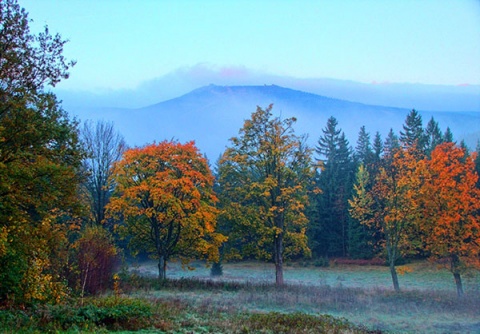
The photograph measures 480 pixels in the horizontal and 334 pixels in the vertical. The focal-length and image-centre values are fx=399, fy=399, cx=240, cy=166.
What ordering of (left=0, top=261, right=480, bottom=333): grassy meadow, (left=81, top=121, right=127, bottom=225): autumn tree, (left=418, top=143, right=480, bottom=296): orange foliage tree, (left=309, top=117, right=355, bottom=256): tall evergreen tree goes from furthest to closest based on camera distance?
1. (left=309, top=117, right=355, bottom=256): tall evergreen tree
2. (left=81, top=121, right=127, bottom=225): autumn tree
3. (left=418, top=143, right=480, bottom=296): orange foliage tree
4. (left=0, top=261, right=480, bottom=333): grassy meadow

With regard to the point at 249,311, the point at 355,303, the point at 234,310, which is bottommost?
the point at 355,303

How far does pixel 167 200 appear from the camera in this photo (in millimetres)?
22266

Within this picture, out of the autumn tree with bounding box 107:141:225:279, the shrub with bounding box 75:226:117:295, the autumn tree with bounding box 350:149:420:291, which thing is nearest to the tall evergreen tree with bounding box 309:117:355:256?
the autumn tree with bounding box 350:149:420:291

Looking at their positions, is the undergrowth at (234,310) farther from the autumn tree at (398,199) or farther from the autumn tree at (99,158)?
the autumn tree at (99,158)

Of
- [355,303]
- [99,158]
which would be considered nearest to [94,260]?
[355,303]

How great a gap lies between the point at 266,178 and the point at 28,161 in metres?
16.5

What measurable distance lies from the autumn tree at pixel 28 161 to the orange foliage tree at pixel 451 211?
1884 centimetres

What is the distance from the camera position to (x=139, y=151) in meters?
24.0

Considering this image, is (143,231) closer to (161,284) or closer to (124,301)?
(161,284)

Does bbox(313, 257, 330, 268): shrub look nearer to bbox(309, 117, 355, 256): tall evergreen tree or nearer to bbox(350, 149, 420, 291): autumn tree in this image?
bbox(309, 117, 355, 256): tall evergreen tree

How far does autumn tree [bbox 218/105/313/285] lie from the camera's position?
2583 centimetres

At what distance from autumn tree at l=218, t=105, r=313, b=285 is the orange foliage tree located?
7281mm

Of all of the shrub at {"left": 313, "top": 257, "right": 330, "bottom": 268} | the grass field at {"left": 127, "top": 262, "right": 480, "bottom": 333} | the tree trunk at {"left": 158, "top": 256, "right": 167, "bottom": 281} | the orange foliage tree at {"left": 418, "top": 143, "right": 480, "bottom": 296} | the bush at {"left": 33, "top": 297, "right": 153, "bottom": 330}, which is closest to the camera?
the bush at {"left": 33, "top": 297, "right": 153, "bottom": 330}

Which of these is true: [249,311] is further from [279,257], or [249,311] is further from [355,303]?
[279,257]
